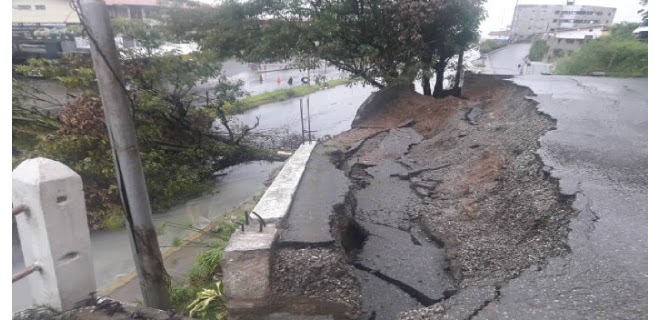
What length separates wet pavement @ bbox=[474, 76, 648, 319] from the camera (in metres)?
2.53

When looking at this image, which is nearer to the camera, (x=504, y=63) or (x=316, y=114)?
(x=316, y=114)

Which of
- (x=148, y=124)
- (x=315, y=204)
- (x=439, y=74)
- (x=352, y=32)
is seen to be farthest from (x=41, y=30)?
(x=315, y=204)

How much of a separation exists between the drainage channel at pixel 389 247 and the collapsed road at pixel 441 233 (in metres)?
0.01

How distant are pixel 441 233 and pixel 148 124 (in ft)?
26.2

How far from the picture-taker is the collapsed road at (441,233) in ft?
9.29

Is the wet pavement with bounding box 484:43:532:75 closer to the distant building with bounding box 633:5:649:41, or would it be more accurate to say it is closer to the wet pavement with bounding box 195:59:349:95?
the distant building with bounding box 633:5:649:41

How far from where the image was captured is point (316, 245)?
3539 millimetres

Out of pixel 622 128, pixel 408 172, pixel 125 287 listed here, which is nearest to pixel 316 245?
pixel 408 172

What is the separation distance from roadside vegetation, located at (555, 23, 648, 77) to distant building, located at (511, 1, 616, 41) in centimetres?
4764

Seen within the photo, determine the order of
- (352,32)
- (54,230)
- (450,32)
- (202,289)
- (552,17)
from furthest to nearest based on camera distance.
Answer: (552,17)
(352,32)
(450,32)
(202,289)
(54,230)

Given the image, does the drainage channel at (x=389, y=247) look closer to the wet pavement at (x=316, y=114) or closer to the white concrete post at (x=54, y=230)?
the white concrete post at (x=54, y=230)

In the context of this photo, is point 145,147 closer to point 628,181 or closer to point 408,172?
point 408,172

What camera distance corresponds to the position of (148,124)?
9.58 m

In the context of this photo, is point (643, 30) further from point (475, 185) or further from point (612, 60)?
point (475, 185)
